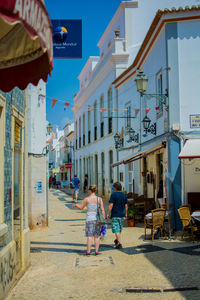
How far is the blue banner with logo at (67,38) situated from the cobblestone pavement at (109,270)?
5257 millimetres

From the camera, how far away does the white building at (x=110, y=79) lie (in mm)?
22250

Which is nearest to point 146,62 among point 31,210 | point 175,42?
point 175,42

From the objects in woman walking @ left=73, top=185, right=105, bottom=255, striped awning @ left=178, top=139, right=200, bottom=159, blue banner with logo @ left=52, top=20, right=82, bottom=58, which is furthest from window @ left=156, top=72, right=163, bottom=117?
woman walking @ left=73, top=185, right=105, bottom=255

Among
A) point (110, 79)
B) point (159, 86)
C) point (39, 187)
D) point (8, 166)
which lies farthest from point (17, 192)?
point (110, 79)

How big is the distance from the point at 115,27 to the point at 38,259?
70.0 ft

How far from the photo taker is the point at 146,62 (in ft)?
49.2

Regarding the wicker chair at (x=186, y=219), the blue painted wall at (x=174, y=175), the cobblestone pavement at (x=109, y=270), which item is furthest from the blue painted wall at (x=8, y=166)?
the blue painted wall at (x=174, y=175)

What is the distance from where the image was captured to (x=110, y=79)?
78.1 feet

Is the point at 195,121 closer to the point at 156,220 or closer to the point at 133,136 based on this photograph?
the point at 156,220

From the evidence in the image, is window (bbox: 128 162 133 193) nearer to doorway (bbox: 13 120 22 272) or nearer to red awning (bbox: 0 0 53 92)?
doorway (bbox: 13 120 22 272)

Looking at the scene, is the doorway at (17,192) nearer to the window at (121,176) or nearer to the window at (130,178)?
the window at (130,178)

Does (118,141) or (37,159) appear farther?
(118,141)

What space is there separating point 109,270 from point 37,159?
6.57 meters

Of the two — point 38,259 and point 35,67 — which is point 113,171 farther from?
point 35,67
